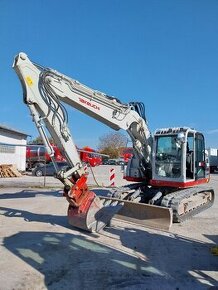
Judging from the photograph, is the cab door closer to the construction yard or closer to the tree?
the construction yard

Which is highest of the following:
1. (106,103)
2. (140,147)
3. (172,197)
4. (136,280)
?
(106,103)

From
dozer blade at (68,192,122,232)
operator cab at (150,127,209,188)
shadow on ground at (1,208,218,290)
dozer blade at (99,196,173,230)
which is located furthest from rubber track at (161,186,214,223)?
dozer blade at (68,192,122,232)

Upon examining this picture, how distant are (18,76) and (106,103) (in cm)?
257

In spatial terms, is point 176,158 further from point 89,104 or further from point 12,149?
point 12,149

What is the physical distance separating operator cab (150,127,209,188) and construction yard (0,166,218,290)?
1584 millimetres

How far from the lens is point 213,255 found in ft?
24.6

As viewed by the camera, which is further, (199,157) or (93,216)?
(199,157)

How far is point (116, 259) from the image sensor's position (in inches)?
275

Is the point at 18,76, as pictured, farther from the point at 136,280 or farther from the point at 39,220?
the point at 136,280

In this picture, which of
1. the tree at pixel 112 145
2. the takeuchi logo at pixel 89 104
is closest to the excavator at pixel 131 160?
the takeuchi logo at pixel 89 104

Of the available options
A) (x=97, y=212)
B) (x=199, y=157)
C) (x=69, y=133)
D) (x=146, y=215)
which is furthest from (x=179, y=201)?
(x=69, y=133)

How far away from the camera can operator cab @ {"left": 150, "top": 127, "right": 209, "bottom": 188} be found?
11.9 meters

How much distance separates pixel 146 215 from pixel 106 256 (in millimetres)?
2890

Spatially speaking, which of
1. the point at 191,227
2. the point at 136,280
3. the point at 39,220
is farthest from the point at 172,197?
the point at 136,280
